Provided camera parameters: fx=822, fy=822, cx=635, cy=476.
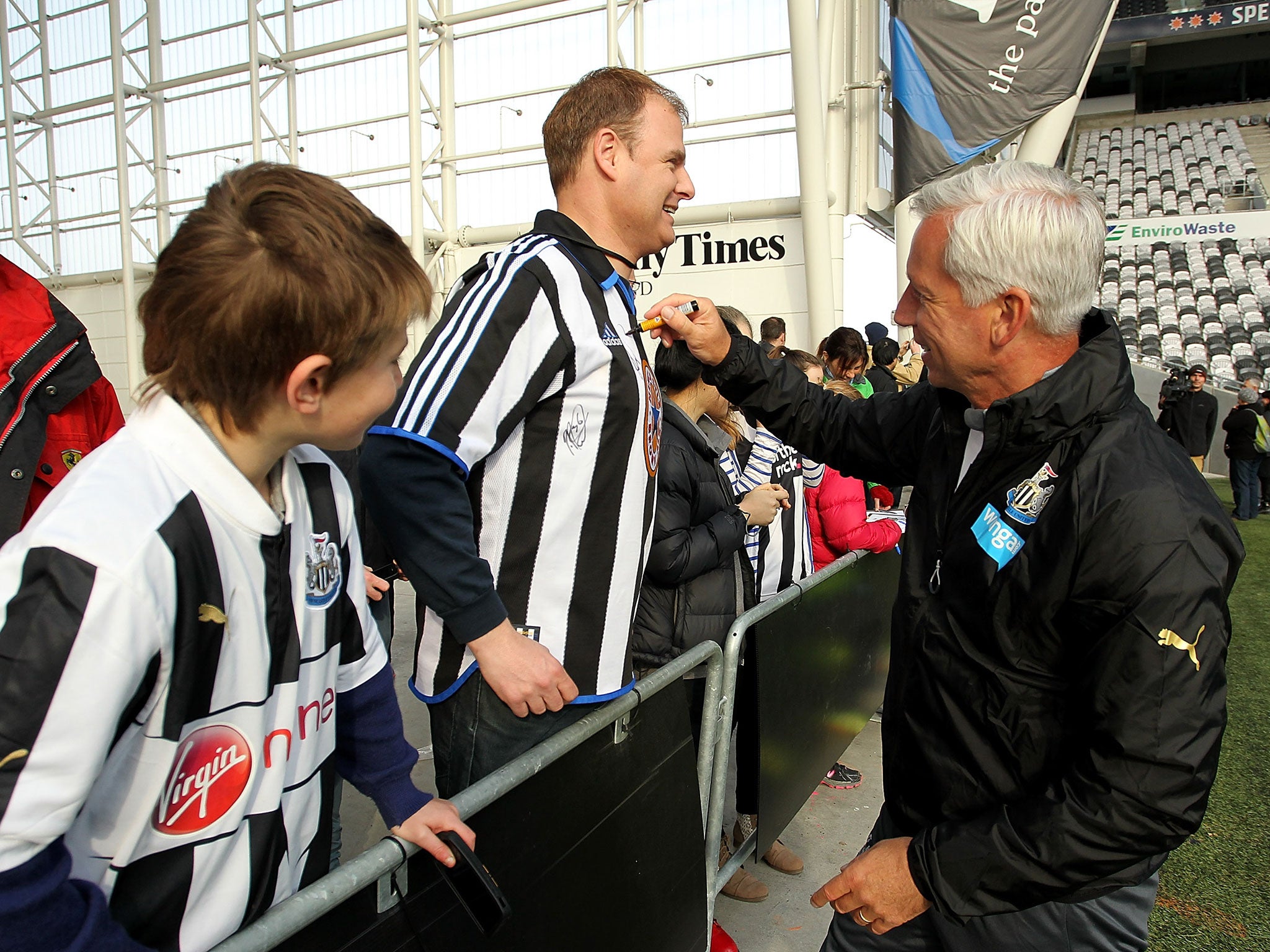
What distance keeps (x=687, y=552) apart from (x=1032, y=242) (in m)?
1.29

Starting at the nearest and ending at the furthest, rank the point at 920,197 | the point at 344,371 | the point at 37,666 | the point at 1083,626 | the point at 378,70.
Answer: the point at 37,666 < the point at 344,371 < the point at 1083,626 < the point at 920,197 < the point at 378,70

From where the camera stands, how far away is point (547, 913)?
144cm

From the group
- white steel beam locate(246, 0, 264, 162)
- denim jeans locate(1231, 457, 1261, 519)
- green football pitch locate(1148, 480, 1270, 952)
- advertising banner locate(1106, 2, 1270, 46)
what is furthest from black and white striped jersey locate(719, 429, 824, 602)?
advertising banner locate(1106, 2, 1270, 46)

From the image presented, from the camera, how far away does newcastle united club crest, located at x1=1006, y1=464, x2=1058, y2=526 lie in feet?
4.33

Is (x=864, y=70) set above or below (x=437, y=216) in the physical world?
above

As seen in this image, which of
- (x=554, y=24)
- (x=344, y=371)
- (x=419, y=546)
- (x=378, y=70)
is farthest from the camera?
(x=378, y=70)

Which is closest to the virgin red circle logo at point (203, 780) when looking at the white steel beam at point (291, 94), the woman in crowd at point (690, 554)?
the woman in crowd at point (690, 554)

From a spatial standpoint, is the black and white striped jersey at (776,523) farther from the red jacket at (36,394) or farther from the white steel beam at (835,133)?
the white steel beam at (835,133)

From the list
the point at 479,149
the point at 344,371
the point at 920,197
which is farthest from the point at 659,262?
the point at 344,371

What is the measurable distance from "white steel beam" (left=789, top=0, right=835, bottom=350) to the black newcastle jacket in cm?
740

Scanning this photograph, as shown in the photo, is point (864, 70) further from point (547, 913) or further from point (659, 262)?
point (547, 913)

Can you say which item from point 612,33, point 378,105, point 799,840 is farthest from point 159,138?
point 799,840

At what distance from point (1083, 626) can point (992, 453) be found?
0.32 meters

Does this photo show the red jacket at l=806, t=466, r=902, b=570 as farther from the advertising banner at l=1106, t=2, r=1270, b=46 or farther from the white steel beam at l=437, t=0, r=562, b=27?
the advertising banner at l=1106, t=2, r=1270, b=46
